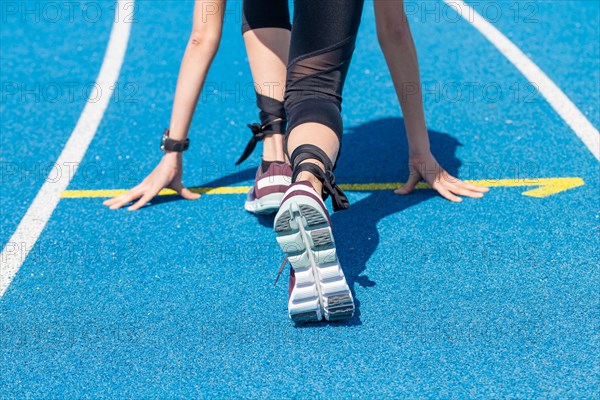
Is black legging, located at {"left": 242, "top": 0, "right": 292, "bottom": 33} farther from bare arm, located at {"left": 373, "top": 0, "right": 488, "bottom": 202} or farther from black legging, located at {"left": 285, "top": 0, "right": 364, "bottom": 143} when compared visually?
black legging, located at {"left": 285, "top": 0, "right": 364, "bottom": 143}

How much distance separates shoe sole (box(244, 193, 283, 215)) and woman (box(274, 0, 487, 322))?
2.30 feet

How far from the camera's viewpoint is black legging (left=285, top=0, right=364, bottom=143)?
2.97m

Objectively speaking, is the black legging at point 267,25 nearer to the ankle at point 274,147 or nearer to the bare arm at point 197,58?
the ankle at point 274,147

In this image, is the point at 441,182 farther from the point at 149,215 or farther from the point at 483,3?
the point at 483,3

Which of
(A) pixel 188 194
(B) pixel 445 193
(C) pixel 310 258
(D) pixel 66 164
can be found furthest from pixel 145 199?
(B) pixel 445 193

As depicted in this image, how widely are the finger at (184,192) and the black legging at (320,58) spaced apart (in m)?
1.18

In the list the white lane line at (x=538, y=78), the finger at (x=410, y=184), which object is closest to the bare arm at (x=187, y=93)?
the finger at (x=410, y=184)

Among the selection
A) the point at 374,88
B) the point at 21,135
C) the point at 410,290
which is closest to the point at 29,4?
the point at 21,135

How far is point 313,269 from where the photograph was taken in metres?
2.89

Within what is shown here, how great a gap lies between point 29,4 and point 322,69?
20.2 ft

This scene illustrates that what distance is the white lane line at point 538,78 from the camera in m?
4.77

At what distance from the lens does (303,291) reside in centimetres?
289

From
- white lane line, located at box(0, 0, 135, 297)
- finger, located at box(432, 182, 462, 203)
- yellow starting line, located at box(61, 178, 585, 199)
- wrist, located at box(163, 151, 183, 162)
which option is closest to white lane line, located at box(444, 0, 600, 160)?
yellow starting line, located at box(61, 178, 585, 199)

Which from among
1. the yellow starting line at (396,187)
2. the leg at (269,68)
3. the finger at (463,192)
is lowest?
the yellow starting line at (396,187)
